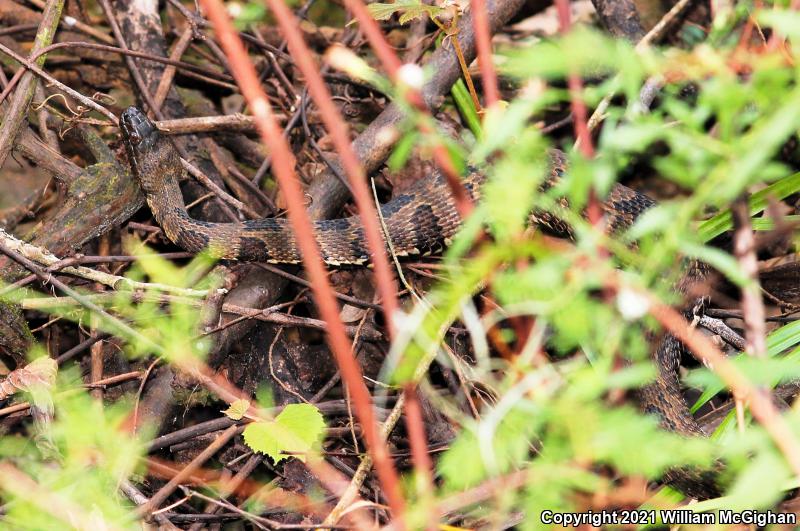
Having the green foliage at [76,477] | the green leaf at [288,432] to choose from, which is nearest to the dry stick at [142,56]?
the green foliage at [76,477]

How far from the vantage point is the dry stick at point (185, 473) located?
286 cm

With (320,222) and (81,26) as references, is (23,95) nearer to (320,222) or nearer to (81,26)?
(81,26)

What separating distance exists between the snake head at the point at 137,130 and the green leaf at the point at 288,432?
2042 mm

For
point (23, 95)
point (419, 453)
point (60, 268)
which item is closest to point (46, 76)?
point (23, 95)

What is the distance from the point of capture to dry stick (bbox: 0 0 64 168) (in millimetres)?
3943

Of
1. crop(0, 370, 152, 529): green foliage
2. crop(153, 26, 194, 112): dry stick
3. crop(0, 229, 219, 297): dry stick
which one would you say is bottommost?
crop(0, 370, 152, 529): green foliage

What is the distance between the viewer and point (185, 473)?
3.06 metres

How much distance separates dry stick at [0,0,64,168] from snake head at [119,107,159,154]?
51cm

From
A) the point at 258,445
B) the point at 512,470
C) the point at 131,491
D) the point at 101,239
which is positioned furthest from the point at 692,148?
the point at 101,239

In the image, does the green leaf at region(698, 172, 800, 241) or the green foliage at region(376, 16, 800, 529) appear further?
the green leaf at region(698, 172, 800, 241)

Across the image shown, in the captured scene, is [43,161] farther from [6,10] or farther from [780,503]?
[780,503]

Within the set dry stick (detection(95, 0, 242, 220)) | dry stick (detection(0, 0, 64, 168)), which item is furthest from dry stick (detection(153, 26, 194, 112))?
dry stick (detection(0, 0, 64, 168))

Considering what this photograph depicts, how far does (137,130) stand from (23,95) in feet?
2.01

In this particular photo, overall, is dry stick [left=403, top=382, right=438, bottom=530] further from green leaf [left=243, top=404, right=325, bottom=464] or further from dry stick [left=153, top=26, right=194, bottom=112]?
dry stick [left=153, top=26, right=194, bottom=112]
